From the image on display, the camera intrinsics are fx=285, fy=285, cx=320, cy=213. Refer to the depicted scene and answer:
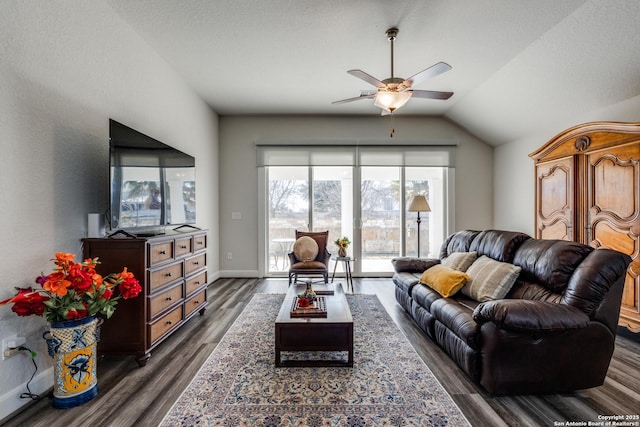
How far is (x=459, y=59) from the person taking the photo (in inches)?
130

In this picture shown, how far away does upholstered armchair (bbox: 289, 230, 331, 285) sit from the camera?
4.01m

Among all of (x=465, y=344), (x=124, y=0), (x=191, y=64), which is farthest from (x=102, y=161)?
(x=465, y=344)

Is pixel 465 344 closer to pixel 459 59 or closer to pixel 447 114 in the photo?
pixel 459 59

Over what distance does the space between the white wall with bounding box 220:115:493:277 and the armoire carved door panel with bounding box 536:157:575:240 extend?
1688 mm

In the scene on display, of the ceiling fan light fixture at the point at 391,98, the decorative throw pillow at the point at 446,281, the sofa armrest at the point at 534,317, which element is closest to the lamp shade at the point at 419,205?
the decorative throw pillow at the point at 446,281

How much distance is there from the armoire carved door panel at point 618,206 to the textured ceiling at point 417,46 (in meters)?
0.88

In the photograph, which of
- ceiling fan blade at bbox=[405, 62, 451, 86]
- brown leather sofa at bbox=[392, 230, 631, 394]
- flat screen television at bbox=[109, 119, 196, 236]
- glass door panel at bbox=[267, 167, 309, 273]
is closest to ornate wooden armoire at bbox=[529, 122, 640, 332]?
brown leather sofa at bbox=[392, 230, 631, 394]

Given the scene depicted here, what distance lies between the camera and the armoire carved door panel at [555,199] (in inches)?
120

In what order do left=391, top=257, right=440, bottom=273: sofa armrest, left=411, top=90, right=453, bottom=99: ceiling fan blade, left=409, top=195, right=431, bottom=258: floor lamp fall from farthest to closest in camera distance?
left=409, top=195, right=431, bottom=258: floor lamp → left=391, top=257, right=440, bottom=273: sofa armrest → left=411, top=90, right=453, bottom=99: ceiling fan blade

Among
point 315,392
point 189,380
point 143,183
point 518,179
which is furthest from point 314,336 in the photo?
point 518,179

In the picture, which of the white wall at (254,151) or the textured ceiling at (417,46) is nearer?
the textured ceiling at (417,46)

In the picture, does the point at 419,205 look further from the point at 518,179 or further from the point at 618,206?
the point at 618,206

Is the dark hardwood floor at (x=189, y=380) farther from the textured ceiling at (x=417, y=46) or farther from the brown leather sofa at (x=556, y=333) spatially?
the textured ceiling at (x=417, y=46)

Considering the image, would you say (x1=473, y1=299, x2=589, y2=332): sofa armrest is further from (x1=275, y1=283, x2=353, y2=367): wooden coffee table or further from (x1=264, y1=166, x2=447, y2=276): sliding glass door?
(x1=264, y1=166, x2=447, y2=276): sliding glass door
